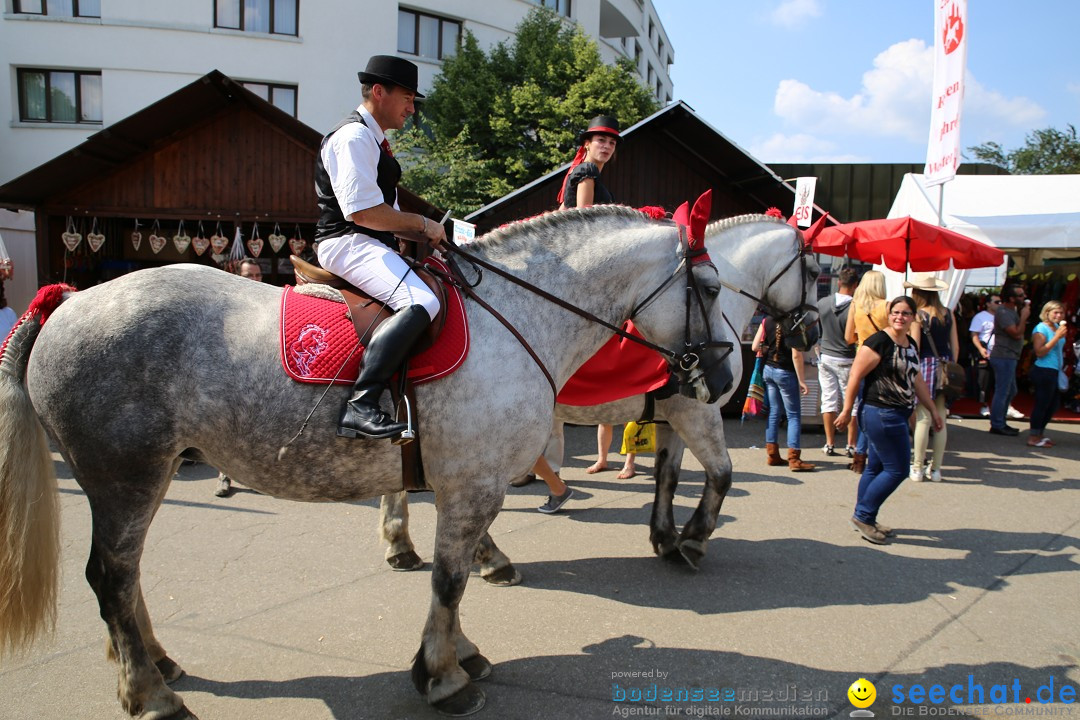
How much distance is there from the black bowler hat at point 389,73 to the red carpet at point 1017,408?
457 inches

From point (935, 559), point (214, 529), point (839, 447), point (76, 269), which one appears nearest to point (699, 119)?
point (839, 447)

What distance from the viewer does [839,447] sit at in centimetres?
953

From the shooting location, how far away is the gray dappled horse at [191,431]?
2.95 m

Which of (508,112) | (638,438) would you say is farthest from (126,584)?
(508,112)

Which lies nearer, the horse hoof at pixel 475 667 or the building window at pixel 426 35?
the horse hoof at pixel 475 667

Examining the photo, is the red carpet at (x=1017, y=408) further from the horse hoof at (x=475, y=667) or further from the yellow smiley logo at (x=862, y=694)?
the horse hoof at (x=475, y=667)

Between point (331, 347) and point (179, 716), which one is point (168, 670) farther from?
point (331, 347)

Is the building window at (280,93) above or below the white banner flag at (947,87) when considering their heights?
above

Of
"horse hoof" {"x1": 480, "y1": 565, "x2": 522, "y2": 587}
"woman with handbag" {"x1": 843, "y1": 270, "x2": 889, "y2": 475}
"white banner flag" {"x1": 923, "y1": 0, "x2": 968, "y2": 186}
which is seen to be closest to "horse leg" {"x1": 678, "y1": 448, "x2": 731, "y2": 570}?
"horse hoof" {"x1": 480, "y1": 565, "x2": 522, "y2": 587}

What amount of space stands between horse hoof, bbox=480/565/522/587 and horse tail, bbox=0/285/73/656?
2423 millimetres

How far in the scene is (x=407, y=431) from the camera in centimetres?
286

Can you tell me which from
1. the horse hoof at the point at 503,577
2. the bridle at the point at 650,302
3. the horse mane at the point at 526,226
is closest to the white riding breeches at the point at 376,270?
the bridle at the point at 650,302

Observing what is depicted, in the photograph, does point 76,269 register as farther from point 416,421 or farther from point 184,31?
point 184,31

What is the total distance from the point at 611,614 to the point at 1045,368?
8.40 metres
